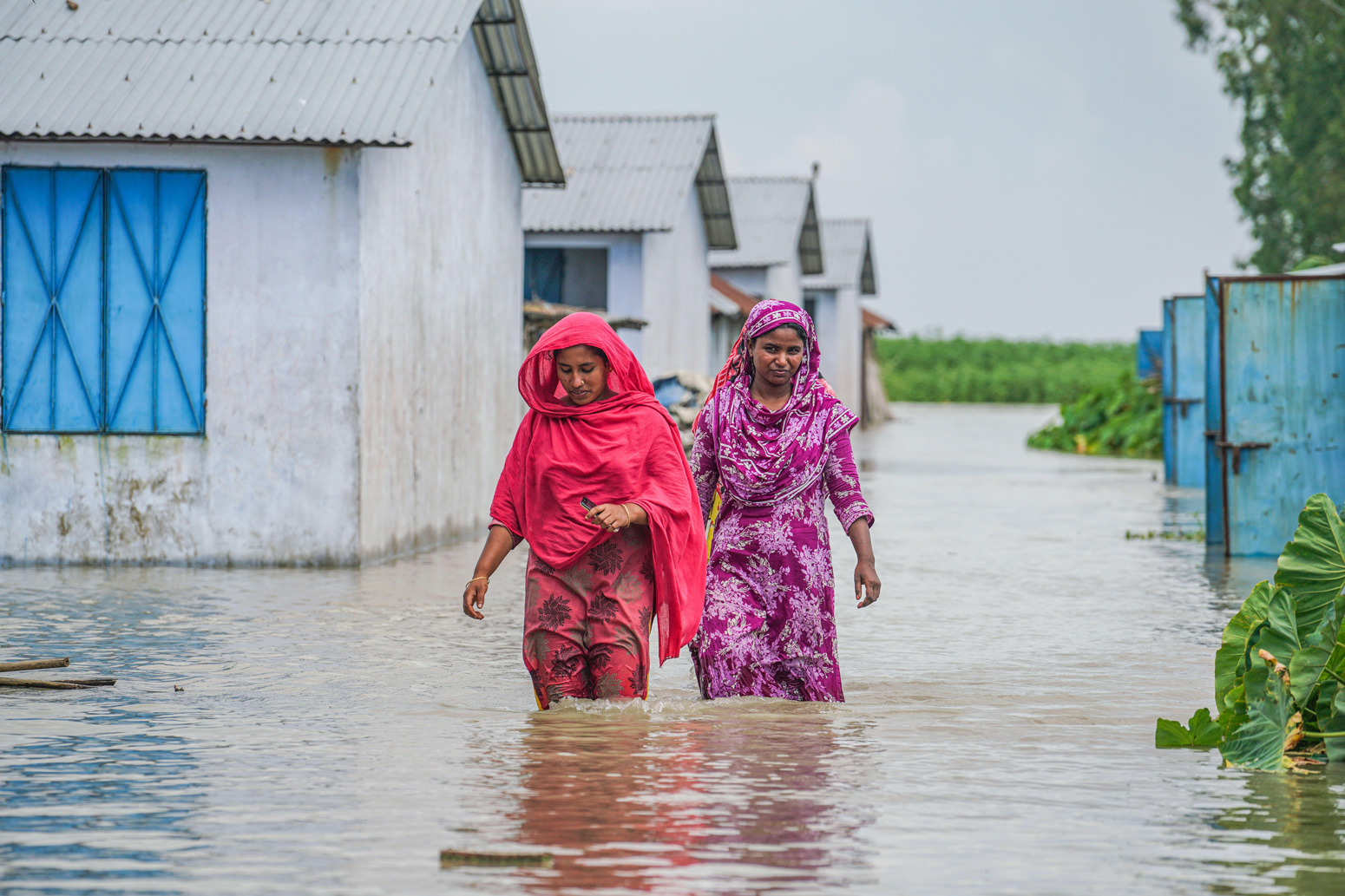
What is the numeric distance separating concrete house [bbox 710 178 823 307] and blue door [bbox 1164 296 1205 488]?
14.0 metres

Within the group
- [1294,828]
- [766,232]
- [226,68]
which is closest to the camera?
[1294,828]

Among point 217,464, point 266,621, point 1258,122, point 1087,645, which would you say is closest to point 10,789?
point 266,621

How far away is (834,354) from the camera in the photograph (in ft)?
141

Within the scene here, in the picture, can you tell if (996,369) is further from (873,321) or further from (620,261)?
(620,261)

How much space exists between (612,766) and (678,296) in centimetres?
1970

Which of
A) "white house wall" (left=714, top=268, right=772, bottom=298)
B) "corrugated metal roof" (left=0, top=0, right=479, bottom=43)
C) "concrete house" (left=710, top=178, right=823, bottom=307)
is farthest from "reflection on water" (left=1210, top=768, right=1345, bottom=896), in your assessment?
"white house wall" (left=714, top=268, right=772, bottom=298)

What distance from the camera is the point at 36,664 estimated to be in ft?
23.1

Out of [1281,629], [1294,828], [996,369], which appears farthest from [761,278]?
[996,369]

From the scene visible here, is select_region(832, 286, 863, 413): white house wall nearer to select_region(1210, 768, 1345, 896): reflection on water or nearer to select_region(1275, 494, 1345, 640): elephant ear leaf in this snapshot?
select_region(1275, 494, 1345, 640): elephant ear leaf

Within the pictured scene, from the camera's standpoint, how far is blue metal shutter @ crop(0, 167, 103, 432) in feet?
38.2

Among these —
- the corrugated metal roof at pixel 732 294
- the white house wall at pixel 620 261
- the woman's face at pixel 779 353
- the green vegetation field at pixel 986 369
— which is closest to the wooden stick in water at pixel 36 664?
the woman's face at pixel 779 353

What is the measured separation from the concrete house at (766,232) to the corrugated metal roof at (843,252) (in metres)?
6.09

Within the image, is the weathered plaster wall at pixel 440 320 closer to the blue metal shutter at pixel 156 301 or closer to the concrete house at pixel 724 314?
the blue metal shutter at pixel 156 301

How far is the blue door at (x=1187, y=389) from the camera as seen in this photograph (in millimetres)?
20078
